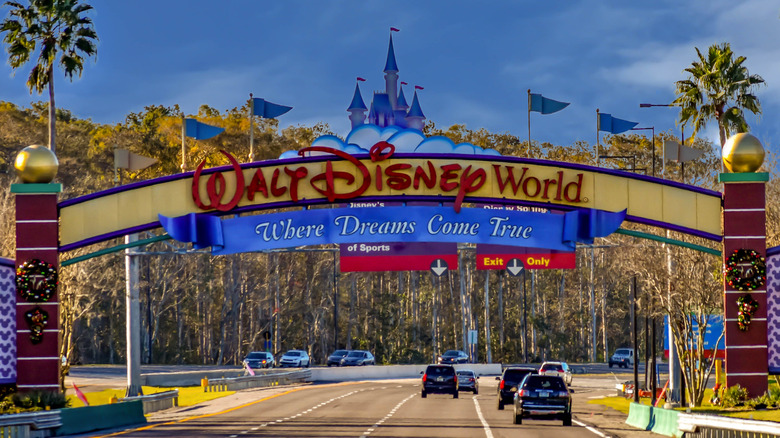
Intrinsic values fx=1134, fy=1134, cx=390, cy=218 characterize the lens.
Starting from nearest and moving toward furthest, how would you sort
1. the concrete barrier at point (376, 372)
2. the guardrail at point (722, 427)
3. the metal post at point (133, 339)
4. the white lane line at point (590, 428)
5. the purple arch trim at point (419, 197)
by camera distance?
1. the guardrail at point (722, 427)
2. the white lane line at point (590, 428)
3. the purple arch trim at point (419, 197)
4. the metal post at point (133, 339)
5. the concrete barrier at point (376, 372)

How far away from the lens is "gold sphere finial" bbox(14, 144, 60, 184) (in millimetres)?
31828

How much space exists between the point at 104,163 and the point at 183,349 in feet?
67.8

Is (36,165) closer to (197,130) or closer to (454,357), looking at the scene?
(197,130)

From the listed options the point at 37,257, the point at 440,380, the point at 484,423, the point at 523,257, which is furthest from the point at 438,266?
the point at 37,257

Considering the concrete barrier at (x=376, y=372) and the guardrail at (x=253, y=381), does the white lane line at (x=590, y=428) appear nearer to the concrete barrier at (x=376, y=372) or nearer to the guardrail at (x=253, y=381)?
the guardrail at (x=253, y=381)

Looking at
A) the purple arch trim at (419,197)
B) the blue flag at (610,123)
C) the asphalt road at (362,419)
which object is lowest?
the asphalt road at (362,419)

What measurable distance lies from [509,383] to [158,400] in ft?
43.7

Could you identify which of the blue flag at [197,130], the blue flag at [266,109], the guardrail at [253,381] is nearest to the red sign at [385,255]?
the blue flag at [266,109]

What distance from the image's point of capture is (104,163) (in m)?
109

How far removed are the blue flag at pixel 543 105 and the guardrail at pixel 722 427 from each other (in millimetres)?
21305

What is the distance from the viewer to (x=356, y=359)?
272 ft

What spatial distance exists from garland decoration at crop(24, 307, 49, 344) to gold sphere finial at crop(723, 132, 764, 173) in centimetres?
1986

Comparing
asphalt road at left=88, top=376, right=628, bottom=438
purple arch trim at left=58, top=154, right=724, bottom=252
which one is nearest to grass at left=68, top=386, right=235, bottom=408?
asphalt road at left=88, top=376, right=628, bottom=438

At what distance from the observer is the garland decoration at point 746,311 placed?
3173 centimetres
